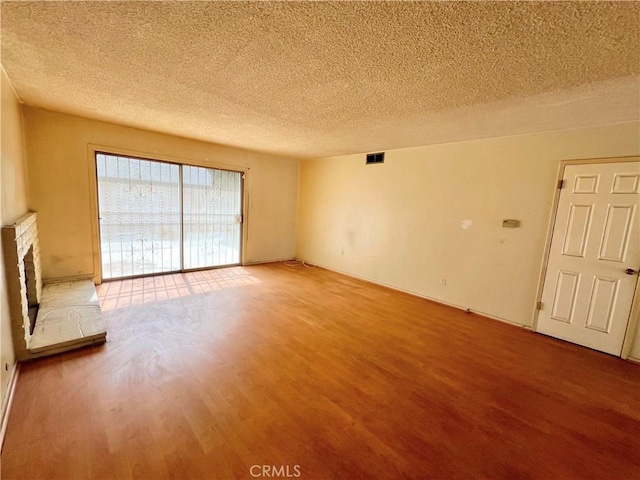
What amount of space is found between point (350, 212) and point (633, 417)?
4.22 metres

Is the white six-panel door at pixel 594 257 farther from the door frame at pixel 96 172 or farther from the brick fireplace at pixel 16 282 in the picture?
the door frame at pixel 96 172

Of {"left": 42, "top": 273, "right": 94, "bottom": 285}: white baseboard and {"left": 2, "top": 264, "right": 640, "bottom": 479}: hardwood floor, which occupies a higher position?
{"left": 42, "top": 273, "right": 94, "bottom": 285}: white baseboard

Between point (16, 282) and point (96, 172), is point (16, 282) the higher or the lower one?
the lower one

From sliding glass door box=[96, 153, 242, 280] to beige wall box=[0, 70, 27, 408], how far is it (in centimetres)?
101

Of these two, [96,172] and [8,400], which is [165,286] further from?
[8,400]

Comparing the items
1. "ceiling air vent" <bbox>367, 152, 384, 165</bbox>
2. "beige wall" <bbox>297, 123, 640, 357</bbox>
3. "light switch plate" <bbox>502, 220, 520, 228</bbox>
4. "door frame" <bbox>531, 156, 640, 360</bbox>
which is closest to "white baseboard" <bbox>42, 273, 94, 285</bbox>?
"beige wall" <bbox>297, 123, 640, 357</bbox>

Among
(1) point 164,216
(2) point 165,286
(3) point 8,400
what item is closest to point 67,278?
(2) point 165,286

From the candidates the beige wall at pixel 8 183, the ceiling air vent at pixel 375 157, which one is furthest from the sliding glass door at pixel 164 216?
the ceiling air vent at pixel 375 157

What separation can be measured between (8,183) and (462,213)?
16.4 feet

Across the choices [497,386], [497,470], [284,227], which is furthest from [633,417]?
[284,227]

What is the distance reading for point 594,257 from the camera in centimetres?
286

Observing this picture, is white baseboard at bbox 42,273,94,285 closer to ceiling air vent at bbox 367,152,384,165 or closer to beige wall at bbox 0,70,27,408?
beige wall at bbox 0,70,27,408

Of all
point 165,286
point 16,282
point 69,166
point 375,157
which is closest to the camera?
point 16,282

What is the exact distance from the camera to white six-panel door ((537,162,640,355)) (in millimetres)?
2686
